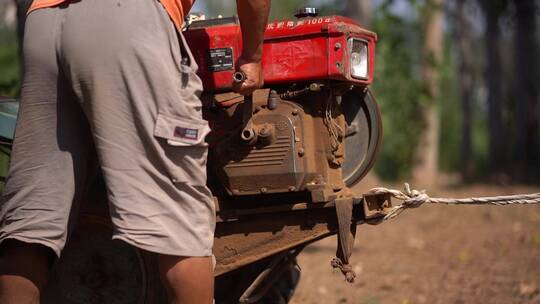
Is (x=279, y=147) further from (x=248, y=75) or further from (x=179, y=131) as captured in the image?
(x=179, y=131)

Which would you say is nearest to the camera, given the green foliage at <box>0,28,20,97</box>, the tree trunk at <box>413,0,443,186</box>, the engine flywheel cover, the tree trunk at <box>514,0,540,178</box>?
the engine flywheel cover

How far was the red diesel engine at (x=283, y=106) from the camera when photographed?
3.33m

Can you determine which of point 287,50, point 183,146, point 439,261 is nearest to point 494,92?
→ point 439,261

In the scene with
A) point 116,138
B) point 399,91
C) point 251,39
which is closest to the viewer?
point 116,138

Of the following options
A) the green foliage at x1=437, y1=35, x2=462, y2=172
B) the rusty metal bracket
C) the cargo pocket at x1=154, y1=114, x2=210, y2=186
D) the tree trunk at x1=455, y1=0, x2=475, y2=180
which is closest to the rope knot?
the rusty metal bracket

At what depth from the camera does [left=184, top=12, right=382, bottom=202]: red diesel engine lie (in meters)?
3.33

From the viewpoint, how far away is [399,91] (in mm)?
15773

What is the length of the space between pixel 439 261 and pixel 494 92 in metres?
14.5

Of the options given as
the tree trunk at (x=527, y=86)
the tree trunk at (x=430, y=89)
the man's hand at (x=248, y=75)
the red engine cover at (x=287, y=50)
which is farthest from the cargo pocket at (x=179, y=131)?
the tree trunk at (x=527, y=86)

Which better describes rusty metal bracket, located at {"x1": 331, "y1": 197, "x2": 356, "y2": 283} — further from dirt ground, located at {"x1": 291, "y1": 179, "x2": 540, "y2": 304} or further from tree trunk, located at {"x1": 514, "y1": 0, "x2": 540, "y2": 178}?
tree trunk, located at {"x1": 514, "y1": 0, "x2": 540, "y2": 178}

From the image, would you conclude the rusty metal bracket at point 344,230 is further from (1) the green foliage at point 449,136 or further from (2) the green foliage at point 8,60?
(1) the green foliage at point 449,136

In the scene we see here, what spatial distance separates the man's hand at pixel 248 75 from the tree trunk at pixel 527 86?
43.8 feet

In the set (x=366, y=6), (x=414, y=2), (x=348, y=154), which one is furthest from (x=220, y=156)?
(x=414, y=2)

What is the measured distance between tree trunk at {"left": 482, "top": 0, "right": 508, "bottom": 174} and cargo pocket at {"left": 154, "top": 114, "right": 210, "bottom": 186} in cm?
1609
